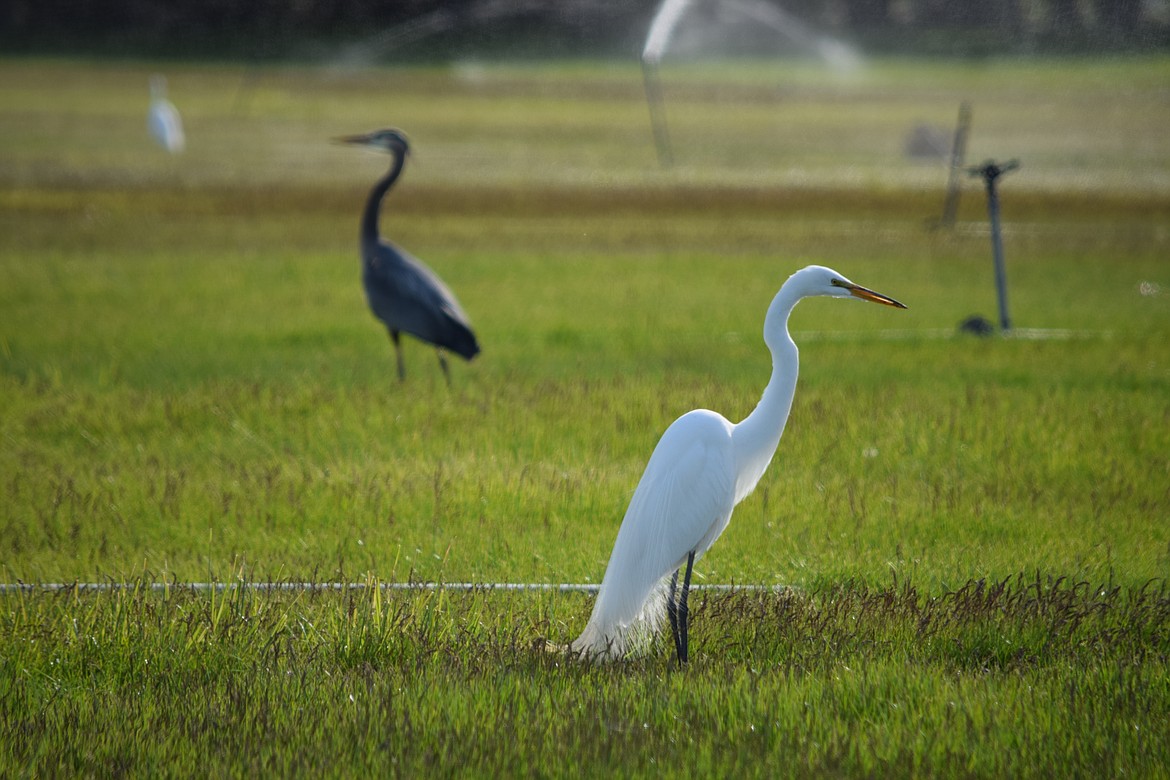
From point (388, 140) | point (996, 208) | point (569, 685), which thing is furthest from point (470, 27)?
point (569, 685)

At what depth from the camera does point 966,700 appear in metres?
4.01

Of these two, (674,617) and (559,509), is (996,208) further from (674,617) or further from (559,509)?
(674,617)

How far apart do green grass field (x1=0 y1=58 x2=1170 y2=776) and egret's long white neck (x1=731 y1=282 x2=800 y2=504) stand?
677 mm

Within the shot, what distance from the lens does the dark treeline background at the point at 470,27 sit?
60.3 meters

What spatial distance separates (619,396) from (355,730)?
5501 mm

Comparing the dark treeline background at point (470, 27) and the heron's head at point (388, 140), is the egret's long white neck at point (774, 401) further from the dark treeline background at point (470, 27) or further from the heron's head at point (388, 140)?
the dark treeline background at point (470, 27)

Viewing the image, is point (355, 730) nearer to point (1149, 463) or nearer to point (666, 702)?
point (666, 702)

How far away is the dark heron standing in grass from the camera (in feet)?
32.8

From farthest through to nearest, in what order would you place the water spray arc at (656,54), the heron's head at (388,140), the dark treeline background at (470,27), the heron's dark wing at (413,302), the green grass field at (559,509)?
1. the dark treeline background at (470,27)
2. the water spray arc at (656,54)
3. the heron's head at (388,140)
4. the heron's dark wing at (413,302)
5. the green grass field at (559,509)

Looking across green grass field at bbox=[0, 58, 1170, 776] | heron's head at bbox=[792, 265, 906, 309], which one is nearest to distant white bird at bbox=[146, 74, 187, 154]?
green grass field at bbox=[0, 58, 1170, 776]

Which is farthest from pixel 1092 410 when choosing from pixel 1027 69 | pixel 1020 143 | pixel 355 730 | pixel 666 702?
pixel 1027 69

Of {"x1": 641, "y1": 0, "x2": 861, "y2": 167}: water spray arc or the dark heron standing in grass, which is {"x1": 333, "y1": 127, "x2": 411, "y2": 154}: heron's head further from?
{"x1": 641, "y1": 0, "x2": 861, "y2": 167}: water spray arc

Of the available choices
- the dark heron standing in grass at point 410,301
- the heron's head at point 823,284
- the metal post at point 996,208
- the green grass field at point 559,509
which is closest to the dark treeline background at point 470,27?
the green grass field at point 559,509

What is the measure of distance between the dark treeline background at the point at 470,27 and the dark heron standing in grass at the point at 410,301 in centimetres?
4651
